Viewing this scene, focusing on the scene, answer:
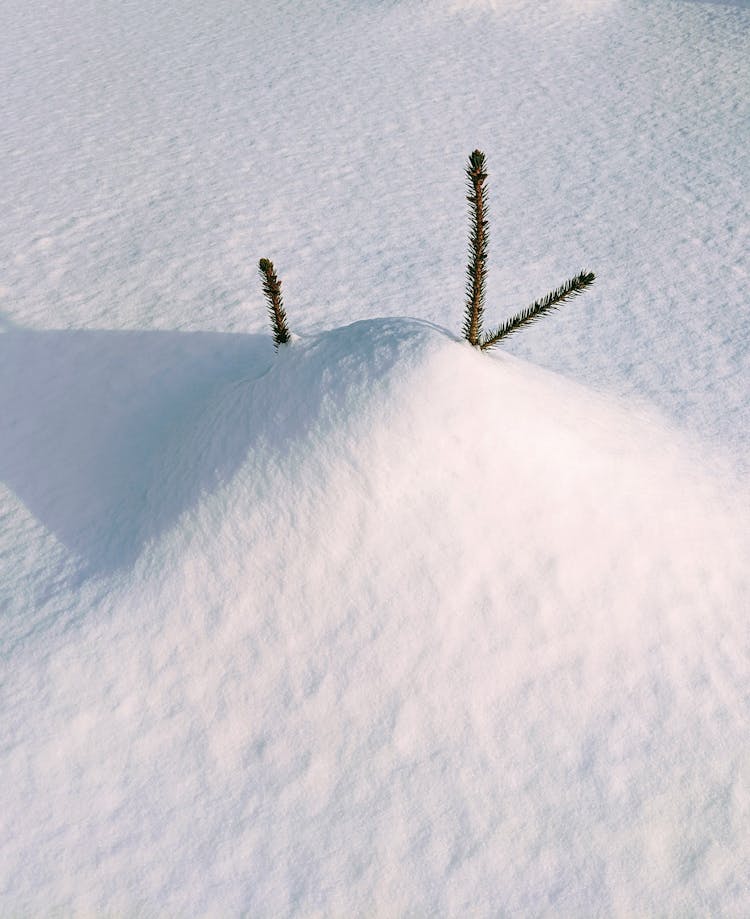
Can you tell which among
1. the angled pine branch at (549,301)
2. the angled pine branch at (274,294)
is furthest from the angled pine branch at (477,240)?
the angled pine branch at (274,294)

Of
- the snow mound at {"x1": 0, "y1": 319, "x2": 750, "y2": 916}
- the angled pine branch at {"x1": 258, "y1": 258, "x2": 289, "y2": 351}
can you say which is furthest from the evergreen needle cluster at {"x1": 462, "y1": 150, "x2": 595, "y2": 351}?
the angled pine branch at {"x1": 258, "y1": 258, "x2": 289, "y2": 351}

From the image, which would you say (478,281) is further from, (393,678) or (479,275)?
(393,678)

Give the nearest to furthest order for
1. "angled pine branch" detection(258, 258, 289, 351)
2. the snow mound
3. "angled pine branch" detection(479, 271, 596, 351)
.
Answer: the snow mound, "angled pine branch" detection(479, 271, 596, 351), "angled pine branch" detection(258, 258, 289, 351)

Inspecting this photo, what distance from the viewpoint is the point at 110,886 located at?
9.29ft

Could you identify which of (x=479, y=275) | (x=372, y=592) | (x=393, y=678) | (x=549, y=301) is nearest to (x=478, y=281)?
(x=479, y=275)

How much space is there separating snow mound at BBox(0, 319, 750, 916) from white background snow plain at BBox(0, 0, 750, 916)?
Result: 0.04ft

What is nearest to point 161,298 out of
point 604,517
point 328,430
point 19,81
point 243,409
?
point 243,409

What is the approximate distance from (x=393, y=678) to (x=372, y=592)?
35 centimetres

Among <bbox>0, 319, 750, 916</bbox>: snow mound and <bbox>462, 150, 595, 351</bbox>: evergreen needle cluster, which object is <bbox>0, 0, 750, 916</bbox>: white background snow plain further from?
<bbox>462, 150, 595, 351</bbox>: evergreen needle cluster

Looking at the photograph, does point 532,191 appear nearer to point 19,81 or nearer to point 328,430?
point 328,430

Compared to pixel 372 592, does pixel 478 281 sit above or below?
above

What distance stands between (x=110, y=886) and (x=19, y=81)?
8548 millimetres

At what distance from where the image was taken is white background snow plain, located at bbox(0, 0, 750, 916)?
2.92 meters

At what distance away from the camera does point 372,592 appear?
341cm
